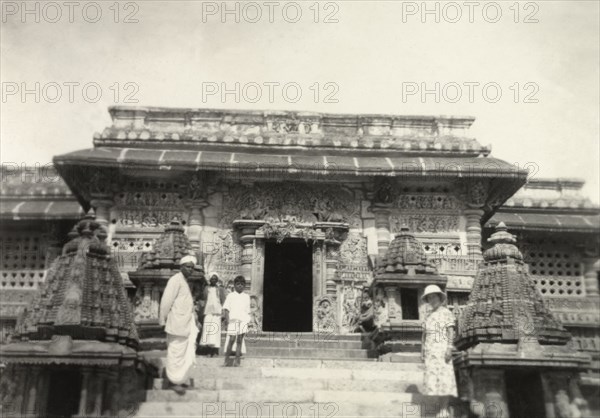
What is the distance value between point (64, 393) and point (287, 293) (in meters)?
12.1

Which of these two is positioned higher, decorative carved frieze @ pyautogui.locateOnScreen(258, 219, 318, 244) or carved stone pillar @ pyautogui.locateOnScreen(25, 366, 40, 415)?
decorative carved frieze @ pyautogui.locateOnScreen(258, 219, 318, 244)

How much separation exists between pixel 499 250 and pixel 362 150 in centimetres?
682

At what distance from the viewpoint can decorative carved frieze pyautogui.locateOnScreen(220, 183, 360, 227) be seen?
1381 centimetres

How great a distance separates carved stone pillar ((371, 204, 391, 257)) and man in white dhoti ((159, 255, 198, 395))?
6.10 m

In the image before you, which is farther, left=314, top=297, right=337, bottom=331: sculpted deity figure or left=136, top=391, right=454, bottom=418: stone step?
left=314, top=297, right=337, bottom=331: sculpted deity figure

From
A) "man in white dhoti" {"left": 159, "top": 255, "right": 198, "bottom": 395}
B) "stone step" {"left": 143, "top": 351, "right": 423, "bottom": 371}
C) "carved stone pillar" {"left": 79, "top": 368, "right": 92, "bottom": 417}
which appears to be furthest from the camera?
"stone step" {"left": 143, "top": 351, "right": 423, "bottom": 371}

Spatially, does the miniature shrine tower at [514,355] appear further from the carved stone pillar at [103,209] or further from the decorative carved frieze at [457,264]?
the carved stone pillar at [103,209]

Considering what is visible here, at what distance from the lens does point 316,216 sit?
1388 cm

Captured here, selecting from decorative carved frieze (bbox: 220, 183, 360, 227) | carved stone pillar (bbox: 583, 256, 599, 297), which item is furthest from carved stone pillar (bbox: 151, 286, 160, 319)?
carved stone pillar (bbox: 583, 256, 599, 297)

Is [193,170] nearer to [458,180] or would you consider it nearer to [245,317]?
[245,317]

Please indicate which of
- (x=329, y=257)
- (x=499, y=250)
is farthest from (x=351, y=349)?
(x=499, y=250)

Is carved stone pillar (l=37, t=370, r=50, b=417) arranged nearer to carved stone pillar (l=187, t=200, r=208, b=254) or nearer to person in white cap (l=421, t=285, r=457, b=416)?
person in white cap (l=421, t=285, r=457, b=416)

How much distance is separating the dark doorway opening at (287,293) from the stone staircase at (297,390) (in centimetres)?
795

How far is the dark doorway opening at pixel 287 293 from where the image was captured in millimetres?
18281
